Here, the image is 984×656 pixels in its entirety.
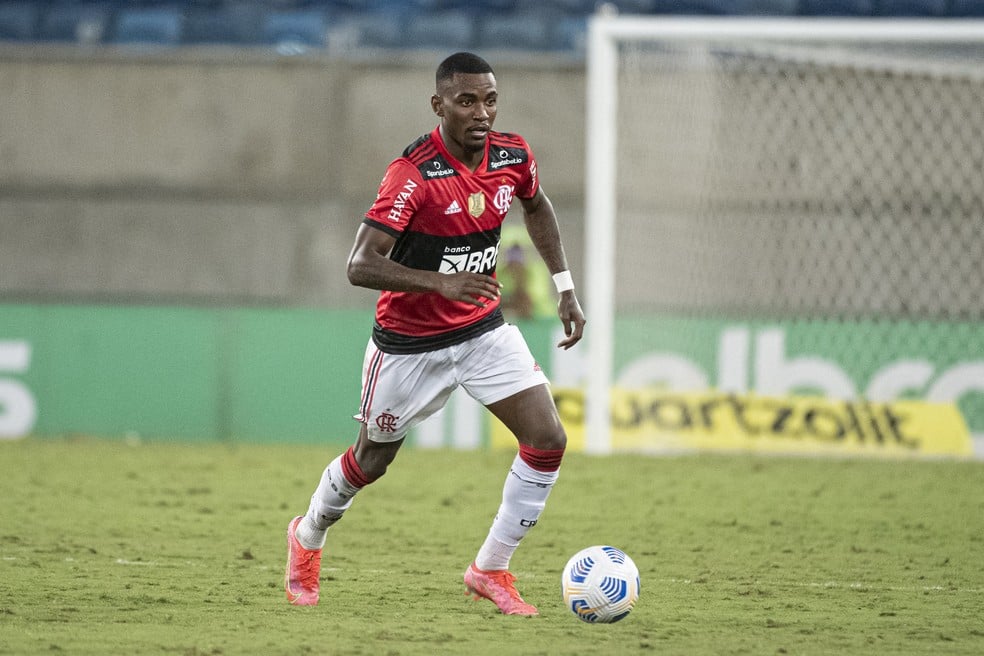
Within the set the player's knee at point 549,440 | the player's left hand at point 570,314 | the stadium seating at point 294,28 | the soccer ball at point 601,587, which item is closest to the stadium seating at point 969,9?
the stadium seating at point 294,28

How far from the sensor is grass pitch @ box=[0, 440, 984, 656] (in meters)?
5.41

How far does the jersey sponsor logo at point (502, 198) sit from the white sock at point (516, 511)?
1.05 metres

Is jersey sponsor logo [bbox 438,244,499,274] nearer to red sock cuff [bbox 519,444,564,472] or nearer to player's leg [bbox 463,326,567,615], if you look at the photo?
player's leg [bbox 463,326,567,615]

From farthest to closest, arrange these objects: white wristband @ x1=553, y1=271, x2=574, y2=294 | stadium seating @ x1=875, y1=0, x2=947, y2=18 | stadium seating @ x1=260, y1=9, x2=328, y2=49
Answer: stadium seating @ x1=260, y1=9, x2=328, y2=49, stadium seating @ x1=875, y1=0, x2=947, y2=18, white wristband @ x1=553, y1=271, x2=574, y2=294

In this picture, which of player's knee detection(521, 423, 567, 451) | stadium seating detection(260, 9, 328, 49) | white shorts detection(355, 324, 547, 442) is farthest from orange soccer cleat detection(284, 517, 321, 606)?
stadium seating detection(260, 9, 328, 49)

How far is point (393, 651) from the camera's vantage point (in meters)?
5.05

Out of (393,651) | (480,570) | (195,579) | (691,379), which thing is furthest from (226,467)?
(393,651)

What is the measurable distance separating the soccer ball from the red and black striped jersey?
1.14 m

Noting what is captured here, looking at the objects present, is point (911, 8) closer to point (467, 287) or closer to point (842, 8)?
point (842, 8)

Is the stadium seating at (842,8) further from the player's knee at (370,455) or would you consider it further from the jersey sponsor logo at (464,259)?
the player's knee at (370,455)

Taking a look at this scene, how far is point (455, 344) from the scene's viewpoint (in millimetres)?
6137

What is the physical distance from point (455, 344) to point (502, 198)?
0.64 m

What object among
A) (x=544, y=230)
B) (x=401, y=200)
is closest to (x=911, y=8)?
(x=544, y=230)

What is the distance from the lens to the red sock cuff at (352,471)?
6.18 m
